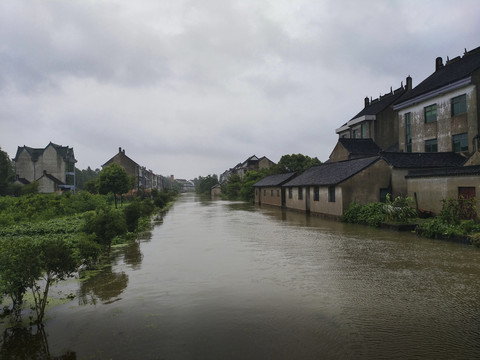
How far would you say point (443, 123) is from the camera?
1081 inches

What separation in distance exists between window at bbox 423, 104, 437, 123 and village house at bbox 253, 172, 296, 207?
17.8m

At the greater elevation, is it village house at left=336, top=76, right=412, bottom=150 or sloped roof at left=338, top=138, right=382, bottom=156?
village house at left=336, top=76, right=412, bottom=150

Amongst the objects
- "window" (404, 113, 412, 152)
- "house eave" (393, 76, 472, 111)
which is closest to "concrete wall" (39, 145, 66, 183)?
"house eave" (393, 76, 472, 111)

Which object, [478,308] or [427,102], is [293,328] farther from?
[427,102]

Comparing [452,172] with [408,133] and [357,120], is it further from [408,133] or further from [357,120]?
[357,120]

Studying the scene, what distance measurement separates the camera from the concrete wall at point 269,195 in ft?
141

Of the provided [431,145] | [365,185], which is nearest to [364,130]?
[431,145]

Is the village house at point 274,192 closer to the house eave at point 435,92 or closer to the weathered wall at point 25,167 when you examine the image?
the house eave at point 435,92

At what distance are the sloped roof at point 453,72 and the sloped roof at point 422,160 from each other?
609cm

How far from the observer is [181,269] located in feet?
35.1

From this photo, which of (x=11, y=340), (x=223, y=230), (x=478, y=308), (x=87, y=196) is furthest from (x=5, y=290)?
(x=87, y=196)

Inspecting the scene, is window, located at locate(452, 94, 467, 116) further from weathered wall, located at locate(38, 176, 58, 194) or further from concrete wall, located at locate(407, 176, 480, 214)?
weathered wall, located at locate(38, 176, 58, 194)

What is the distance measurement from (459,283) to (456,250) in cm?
511

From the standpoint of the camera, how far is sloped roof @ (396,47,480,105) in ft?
83.8
